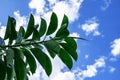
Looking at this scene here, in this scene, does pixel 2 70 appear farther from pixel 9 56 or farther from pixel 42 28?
pixel 42 28

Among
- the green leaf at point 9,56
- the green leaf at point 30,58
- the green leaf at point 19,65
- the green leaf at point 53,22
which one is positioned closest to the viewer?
the green leaf at point 9,56

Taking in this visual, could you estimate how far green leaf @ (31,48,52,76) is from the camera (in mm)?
2551

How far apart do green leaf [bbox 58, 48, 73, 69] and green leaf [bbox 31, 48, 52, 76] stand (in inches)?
4.4

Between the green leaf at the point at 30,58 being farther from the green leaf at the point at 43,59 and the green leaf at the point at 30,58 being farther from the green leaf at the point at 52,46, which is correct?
the green leaf at the point at 52,46

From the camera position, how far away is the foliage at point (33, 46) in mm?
2520

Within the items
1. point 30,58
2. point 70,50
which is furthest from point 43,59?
point 70,50

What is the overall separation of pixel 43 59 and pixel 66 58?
0.72 feet

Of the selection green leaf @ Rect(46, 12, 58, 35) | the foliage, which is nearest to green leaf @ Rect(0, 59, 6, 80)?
the foliage

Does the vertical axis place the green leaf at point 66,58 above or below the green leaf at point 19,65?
above

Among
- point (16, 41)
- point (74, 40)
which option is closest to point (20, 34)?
point (16, 41)

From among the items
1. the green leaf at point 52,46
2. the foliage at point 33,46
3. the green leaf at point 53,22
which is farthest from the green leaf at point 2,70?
the green leaf at point 53,22

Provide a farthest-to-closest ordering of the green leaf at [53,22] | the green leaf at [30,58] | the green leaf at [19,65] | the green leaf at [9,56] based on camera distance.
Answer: the green leaf at [53,22] → the green leaf at [30,58] → the green leaf at [19,65] → the green leaf at [9,56]

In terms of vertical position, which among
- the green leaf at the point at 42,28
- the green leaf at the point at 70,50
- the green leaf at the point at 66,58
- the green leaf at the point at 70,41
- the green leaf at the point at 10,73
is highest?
the green leaf at the point at 42,28

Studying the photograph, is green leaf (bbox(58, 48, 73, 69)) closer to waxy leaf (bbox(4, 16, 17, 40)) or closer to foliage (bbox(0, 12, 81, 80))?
foliage (bbox(0, 12, 81, 80))
